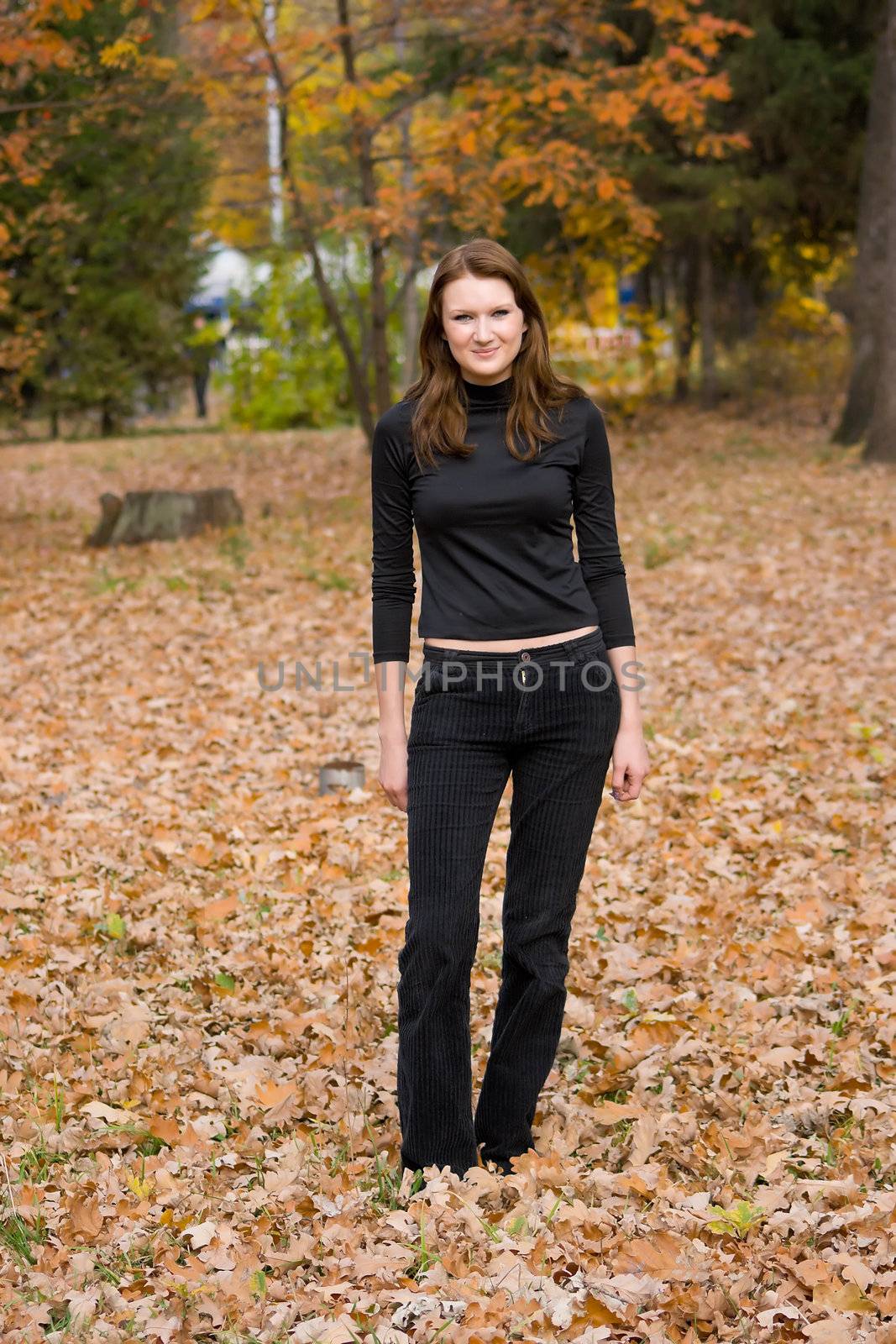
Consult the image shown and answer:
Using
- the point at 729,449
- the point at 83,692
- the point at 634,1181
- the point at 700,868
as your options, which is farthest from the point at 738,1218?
the point at 729,449

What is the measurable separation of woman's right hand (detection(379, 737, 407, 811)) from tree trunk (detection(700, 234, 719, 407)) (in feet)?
54.1

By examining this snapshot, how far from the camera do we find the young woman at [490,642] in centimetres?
300

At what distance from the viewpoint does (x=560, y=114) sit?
16562 mm

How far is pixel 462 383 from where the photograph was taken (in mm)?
3072

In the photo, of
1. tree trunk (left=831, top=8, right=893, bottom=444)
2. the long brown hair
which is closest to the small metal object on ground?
the long brown hair

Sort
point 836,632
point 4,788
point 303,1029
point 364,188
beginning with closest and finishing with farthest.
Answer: point 303,1029, point 4,788, point 836,632, point 364,188

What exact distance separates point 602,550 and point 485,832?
0.69 m

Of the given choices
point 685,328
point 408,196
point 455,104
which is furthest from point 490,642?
point 685,328

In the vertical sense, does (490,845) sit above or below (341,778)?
below

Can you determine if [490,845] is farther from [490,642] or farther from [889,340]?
[889,340]

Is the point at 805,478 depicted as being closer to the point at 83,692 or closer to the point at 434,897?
the point at 83,692

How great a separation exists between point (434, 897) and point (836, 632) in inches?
257

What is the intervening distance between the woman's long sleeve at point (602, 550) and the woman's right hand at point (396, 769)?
52 cm

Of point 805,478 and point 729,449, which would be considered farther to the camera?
point 729,449
